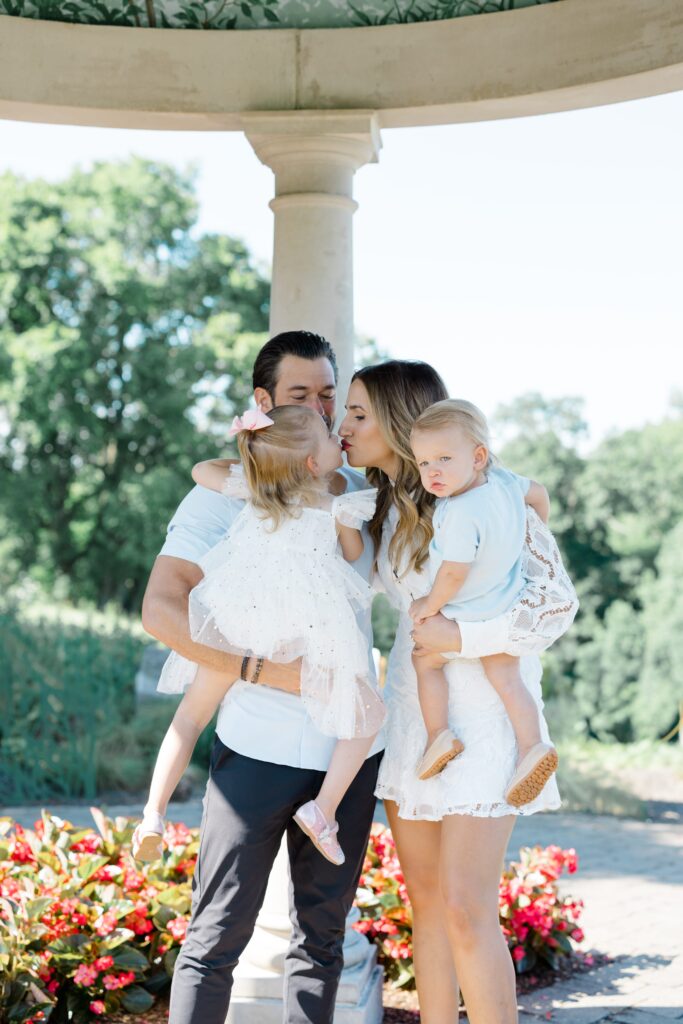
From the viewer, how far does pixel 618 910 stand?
5.81 meters

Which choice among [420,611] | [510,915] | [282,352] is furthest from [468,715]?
[510,915]

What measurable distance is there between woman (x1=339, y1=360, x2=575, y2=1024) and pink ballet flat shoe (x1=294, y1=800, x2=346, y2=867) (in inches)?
10.4

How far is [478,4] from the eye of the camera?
13.0 feet

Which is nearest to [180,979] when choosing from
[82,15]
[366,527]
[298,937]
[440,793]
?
[298,937]

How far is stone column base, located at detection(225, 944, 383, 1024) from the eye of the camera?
354cm

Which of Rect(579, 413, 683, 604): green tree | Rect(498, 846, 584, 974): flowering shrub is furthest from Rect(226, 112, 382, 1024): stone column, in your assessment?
Rect(579, 413, 683, 604): green tree

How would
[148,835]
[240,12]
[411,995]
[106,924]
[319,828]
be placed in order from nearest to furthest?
[319,828], [148,835], [106,924], [240,12], [411,995]

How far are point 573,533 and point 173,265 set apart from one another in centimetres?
1058

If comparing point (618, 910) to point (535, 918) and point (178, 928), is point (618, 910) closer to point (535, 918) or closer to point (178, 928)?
point (535, 918)

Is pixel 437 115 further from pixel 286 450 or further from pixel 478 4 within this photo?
pixel 286 450

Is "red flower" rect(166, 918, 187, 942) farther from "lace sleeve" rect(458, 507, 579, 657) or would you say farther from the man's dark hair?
the man's dark hair

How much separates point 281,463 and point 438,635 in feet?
1.81

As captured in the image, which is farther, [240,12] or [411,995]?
[411,995]

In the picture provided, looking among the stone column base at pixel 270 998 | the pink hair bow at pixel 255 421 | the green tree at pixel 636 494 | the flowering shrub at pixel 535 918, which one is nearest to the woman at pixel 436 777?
the pink hair bow at pixel 255 421
